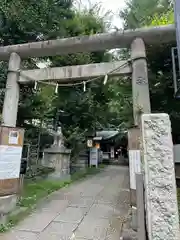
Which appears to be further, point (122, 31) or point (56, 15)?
point (56, 15)

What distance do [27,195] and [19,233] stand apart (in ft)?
7.84

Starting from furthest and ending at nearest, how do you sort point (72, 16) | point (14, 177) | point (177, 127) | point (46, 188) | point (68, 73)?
point (72, 16) < point (46, 188) < point (177, 127) < point (68, 73) < point (14, 177)

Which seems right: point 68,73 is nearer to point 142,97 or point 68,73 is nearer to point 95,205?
point 142,97

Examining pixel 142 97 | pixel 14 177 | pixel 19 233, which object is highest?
pixel 142 97

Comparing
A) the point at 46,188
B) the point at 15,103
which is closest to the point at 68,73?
the point at 15,103

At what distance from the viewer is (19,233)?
348 cm

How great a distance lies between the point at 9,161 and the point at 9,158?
61mm

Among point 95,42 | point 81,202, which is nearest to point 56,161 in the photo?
point 81,202

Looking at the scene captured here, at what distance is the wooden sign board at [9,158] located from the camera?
4.12 meters

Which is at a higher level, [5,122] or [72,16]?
[72,16]

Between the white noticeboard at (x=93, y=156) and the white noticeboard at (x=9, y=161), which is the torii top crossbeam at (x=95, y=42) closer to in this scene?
the white noticeboard at (x=9, y=161)

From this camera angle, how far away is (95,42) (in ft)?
15.3

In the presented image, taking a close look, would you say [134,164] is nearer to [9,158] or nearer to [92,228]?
[92,228]

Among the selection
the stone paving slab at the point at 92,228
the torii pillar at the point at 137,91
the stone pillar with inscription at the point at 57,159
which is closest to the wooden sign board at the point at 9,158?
the stone paving slab at the point at 92,228
